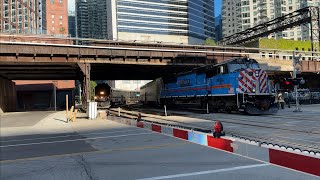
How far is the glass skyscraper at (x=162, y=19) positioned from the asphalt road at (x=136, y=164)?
144270 mm

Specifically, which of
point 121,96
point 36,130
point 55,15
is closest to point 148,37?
point 55,15

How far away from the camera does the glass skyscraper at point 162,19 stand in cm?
15712

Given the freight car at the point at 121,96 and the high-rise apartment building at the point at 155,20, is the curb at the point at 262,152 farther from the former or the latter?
the high-rise apartment building at the point at 155,20

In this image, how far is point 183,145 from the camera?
11.9 m

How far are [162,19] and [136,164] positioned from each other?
163995 millimetres

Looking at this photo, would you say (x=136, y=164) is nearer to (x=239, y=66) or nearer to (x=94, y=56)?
(x=239, y=66)

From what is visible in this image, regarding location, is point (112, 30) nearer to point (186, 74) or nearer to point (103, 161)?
point (186, 74)

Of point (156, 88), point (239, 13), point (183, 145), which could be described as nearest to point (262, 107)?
point (183, 145)

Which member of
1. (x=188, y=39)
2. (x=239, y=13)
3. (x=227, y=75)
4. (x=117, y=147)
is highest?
(x=239, y=13)

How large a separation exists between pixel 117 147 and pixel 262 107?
1621 cm

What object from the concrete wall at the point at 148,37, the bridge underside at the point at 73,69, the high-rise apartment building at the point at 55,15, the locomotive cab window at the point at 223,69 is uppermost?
the high-rise apartment building at the point at 55,15

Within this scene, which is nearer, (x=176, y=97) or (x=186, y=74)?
(x=186, y=74)

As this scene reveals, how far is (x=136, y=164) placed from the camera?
350 inches

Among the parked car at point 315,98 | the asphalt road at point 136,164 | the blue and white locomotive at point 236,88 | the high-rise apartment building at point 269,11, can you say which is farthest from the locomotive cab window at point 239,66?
the high-rise apartment building at point 269,11
